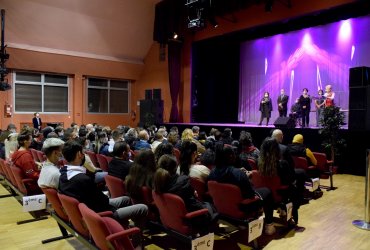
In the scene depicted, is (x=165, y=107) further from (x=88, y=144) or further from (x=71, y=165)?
(x=71, y=165)

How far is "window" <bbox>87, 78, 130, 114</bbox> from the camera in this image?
1400 cm

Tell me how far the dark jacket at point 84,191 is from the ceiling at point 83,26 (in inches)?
407

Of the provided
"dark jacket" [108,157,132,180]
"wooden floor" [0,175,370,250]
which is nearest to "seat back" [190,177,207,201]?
"wooden floor" [0,175,370,250]

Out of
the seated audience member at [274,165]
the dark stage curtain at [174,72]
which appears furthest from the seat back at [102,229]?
the dark stage curtain at [174,72]

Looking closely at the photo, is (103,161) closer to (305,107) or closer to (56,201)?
(56,201)

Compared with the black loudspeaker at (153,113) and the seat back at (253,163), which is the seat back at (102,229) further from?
the black loudspeaker at (153,113)

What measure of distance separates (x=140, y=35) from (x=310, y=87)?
7498 millimetres

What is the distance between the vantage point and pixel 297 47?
39.0 feet

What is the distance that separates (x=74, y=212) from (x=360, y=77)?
22.2ft

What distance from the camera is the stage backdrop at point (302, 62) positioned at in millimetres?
10422

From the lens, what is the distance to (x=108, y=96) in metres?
14.5

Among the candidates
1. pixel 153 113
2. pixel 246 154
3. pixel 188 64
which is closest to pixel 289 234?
pixel 246 154

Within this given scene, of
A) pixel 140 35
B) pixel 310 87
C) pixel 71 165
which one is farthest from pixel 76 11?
pixel 71 165

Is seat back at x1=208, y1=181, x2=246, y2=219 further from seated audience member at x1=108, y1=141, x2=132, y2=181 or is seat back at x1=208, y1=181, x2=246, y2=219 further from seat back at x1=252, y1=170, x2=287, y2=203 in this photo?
seated audience member at x1=108, y1=141, x2=132, y2=181
